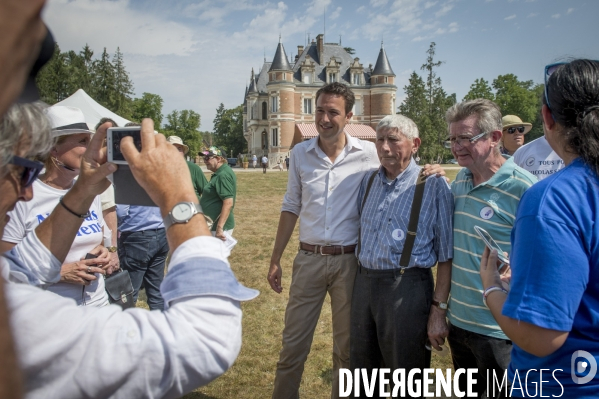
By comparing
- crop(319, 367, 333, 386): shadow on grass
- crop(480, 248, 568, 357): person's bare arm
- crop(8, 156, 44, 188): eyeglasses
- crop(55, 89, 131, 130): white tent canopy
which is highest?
crop(55, 89, 131, 130): white tent canopy

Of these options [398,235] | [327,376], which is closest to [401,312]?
[398,235]

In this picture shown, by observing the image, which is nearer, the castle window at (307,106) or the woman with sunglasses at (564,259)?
the woman with sunglasses at (564,259)

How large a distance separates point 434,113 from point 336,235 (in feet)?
178

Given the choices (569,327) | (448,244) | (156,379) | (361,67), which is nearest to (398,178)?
(448,244)

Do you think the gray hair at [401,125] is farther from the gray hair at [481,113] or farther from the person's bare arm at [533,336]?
the person's bare arm at [533,336]

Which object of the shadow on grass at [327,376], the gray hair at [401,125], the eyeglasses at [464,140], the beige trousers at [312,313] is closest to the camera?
the eyeglasses at [464,140]

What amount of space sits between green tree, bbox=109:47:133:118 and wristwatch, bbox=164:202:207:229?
5252 cm

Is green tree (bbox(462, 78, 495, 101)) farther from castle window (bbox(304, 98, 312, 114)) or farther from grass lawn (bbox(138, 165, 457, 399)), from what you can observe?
grass lawn (bbox(138, 165, 457, 399))

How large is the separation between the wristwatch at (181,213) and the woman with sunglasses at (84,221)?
190cm

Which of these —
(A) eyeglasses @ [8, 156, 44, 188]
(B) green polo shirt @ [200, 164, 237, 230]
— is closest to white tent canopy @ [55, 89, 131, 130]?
(B) green polo shirt @ [200, 164, 237, 230]

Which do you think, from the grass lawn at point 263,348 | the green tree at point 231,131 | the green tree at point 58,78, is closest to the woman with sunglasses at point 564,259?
the grass lawn at point 263,348

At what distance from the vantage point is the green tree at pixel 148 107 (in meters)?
57.8

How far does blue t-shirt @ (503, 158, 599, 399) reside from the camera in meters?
1.33

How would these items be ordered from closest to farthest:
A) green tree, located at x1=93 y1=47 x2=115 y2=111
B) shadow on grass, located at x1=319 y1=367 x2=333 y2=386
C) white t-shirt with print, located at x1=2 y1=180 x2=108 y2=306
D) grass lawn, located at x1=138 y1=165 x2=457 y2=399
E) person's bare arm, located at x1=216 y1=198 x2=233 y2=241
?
1. white t-shirt with print, located at x1=2 y1=180 x2=108 y2=306
2. grass lawn, located at x1=138 y1=165 x2=457 y2=399
3. shadow on grass, located at x1=319 y1=367 x2=333 y2=386
4. person's bare arm, located at x1=216 y1=198 x2=233 y2=241
5. green tree, located at x1=93 y1=47 x2=115 y2=111
